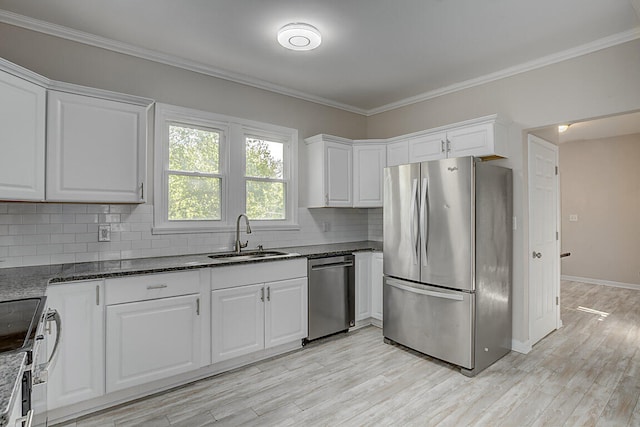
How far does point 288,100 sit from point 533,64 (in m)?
2.52

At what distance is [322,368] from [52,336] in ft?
6.51

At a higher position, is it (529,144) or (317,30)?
(317,30)

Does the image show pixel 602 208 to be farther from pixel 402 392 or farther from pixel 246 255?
pixel 246 255

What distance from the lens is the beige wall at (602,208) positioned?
229 inches

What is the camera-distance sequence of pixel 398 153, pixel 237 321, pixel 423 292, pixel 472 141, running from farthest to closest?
pixel 398 153, pixel 472 141, pixel 423 292, pixel 237 321

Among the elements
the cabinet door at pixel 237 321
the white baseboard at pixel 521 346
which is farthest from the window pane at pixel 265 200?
the white baseboard at pixel 521 346

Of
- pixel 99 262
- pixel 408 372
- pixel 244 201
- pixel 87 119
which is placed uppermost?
pixel 87 119

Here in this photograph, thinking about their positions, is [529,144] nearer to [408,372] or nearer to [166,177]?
[408,372]

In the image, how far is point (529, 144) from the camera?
3402mm

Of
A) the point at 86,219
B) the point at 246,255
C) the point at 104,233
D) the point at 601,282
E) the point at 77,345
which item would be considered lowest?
the point at 601,282

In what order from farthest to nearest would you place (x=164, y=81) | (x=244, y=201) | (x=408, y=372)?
(x=244, y=201) < (x=164, y=81) < (x=408, y=372)

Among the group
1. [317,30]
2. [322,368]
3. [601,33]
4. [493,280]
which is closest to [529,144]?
[601,33]

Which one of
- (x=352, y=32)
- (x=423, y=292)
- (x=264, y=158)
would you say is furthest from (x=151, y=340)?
(x=352, y=32)

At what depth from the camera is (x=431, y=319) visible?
3.11 meters
